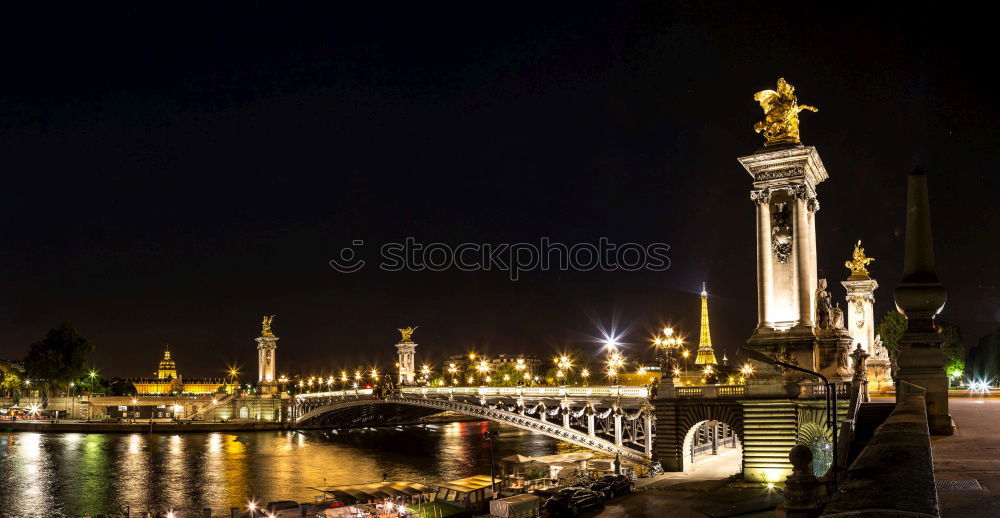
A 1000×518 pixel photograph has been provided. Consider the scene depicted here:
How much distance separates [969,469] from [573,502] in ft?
86.8

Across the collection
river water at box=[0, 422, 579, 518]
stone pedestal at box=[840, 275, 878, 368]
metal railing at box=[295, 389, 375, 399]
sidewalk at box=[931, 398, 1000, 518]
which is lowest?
river water at box=[0, 422, 579, 518]

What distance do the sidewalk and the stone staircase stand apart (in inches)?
145

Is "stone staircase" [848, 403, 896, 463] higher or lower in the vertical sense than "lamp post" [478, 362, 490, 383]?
higher

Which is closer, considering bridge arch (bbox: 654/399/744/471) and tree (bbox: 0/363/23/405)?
bridge arch (bbox: 654/399/744/471)

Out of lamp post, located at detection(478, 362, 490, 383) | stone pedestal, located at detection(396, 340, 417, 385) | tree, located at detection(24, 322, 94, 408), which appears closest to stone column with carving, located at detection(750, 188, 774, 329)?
lamp post, located at detection(478, 362, 490, 383)

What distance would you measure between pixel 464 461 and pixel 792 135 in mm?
39735

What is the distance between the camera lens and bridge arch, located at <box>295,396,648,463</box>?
168ft

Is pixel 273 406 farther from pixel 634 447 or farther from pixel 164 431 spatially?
pixel 634 447

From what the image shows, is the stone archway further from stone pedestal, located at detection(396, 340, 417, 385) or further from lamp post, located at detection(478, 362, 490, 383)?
stone pedestal, located at detection(396, 340, 417, 385)

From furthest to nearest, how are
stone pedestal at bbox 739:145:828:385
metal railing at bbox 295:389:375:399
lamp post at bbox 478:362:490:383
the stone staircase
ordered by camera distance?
lamp post at bbox 478:362:490:383 < metal railing at bbox 295:389:375:399 < stone pedestal at bbox 739:145:828:385 < the stone staircase

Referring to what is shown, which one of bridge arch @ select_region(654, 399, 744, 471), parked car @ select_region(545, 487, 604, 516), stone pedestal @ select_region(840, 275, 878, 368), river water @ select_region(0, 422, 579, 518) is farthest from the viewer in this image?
stone pedestal @ select_region(840, 275, 878, 368)

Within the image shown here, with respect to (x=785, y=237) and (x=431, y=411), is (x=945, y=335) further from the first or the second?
(x=431, y=411)

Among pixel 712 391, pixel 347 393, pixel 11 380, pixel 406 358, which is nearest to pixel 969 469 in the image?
pixel 712 391

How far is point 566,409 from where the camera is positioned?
54250mm
